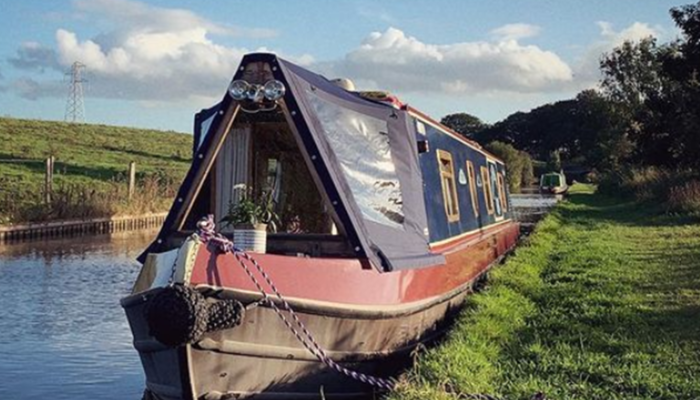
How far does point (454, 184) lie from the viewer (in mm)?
11531

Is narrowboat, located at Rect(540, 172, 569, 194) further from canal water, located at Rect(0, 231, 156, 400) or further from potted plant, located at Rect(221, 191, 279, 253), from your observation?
potted plant, located at Rect(221, 191, 279, 253)

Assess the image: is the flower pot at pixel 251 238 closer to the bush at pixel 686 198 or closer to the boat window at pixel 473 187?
the boat window at pixel 473 187

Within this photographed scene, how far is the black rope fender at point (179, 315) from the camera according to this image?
557 centimetres

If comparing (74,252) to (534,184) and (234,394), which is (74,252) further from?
(534,184)

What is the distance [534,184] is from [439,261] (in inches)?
2671

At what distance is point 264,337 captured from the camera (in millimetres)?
6270

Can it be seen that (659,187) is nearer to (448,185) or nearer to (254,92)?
(448,185)

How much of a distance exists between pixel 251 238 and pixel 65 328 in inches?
195

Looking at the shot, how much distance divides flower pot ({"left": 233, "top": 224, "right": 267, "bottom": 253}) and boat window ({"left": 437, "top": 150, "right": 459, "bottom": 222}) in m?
4.02

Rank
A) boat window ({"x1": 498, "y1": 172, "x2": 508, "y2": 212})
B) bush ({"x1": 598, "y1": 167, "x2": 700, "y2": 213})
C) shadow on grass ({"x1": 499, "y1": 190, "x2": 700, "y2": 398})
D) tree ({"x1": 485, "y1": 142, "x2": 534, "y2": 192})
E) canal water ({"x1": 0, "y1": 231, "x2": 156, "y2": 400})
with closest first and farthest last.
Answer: shadow on grass ({"x1": 499, "y1": 190, "x2": 700, "y2": 398}), canal water ({"x1": 0, "y1": 231, "x2": 156, "y2": 400}), boat window ({"x1": 498, "y1": 172, "x2": 508, "y2": 212}), bush ({"x1": 598, "y1": 167, "x2": 700, "y2": 213}), tree ({"x1": 485, "y1": 142, "x2": 534, "y2": 192})

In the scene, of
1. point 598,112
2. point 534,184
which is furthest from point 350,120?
point 534,184

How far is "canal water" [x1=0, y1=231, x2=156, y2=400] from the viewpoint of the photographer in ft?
27.6

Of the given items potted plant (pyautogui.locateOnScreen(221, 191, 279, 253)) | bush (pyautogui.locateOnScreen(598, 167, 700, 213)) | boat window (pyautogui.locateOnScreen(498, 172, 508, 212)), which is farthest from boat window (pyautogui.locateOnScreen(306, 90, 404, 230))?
bush (pyautogui.locateOnScreen(598, 167, 700, 213))

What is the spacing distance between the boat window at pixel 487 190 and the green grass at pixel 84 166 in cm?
1166
